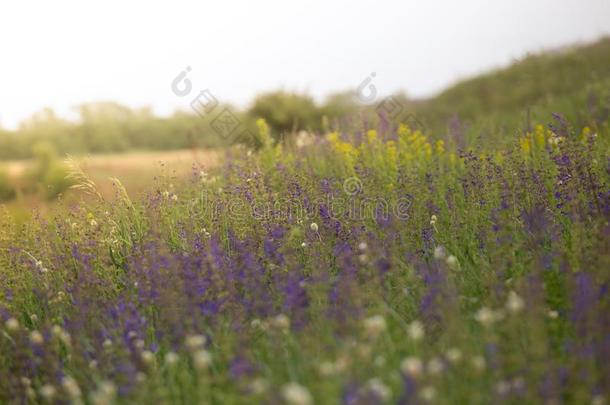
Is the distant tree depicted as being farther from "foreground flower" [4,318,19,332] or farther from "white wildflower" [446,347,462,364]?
"white wildflower" [446,347,462,364]

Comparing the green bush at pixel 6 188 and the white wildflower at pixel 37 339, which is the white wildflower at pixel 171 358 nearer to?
the white wildflower at pixel 37 339

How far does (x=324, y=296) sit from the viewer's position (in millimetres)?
2943

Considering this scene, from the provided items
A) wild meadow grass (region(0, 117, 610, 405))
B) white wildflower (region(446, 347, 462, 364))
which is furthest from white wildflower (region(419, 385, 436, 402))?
white wildflower (region(446, 347, 462, 364))

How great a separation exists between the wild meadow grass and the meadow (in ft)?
0.05

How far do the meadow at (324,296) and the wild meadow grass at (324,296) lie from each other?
0.05 ft

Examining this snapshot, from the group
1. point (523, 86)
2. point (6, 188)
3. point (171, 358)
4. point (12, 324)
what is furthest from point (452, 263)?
point (523, 86)

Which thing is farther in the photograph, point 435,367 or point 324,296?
point 324,296

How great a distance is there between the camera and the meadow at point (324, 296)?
217cm

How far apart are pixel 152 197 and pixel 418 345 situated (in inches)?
98.3

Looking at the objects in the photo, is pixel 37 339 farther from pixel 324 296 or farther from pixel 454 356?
pixel 454 356

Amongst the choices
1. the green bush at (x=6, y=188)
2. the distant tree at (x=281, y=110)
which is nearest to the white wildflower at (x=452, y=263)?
the distant tree at (x=281, y=110)

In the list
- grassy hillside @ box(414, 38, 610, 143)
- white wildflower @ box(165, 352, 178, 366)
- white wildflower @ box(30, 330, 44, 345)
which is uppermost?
grassy hillside @ box(414, 38, 610, 143)

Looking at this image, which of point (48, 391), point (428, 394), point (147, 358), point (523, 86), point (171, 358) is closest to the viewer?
point (428, 394)

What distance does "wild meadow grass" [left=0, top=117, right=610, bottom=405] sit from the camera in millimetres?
2168
